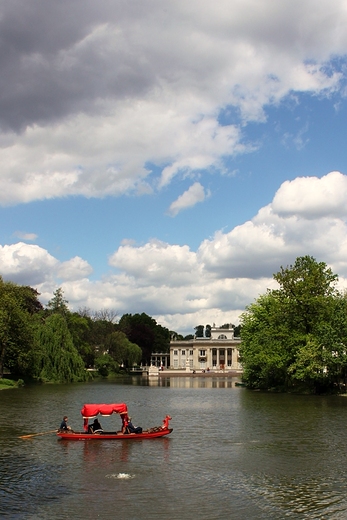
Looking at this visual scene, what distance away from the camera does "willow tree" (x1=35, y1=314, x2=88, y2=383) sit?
79.4 meters

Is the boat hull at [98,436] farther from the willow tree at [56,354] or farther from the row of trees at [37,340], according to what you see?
the willow tree at [56,354]

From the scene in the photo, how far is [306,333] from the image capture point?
65625mm

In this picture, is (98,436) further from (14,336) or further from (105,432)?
(14,336)

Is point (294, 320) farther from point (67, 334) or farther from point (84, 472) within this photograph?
point (84, 472)

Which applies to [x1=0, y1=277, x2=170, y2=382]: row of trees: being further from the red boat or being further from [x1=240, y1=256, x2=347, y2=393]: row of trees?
the red boat

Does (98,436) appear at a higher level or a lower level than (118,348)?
lower

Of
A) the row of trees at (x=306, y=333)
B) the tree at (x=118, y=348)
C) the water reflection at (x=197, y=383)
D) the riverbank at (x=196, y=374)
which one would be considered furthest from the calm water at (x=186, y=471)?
the riverbank at (x=196, y=374)

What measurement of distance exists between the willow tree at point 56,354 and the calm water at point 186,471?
39477mm

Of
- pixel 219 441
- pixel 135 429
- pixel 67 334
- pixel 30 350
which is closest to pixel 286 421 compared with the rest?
pixel 219 441

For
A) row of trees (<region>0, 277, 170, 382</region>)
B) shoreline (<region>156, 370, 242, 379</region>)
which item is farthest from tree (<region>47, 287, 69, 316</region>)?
shoreline (<region>156, 370, 242, 379</region>)

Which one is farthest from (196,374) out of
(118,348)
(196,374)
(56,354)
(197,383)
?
(56,354)

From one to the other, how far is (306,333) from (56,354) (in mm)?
35376

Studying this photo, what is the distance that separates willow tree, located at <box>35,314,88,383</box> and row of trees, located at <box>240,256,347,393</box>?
2767cm

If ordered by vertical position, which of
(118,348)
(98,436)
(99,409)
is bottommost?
(98,436)
